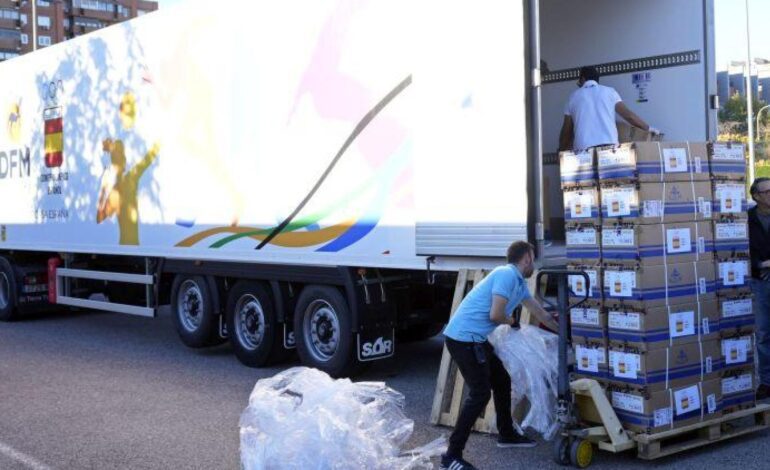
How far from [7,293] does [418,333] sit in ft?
24.6

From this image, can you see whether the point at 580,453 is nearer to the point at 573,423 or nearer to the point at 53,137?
the point at 573,423

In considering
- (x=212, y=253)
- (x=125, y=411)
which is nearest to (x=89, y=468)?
(x=125, y=411)

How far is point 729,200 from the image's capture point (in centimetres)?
651

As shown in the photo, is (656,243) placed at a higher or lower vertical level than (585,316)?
higher

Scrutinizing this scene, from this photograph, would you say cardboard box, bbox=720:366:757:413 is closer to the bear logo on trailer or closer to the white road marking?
the white road marking

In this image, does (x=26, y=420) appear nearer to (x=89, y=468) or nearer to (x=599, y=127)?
(x=89, y=468)

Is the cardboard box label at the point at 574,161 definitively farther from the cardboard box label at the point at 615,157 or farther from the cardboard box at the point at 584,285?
the cardboard box at the point at 584,285

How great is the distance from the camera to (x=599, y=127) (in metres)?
8.03

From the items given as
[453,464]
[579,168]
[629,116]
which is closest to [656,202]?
[579,168]

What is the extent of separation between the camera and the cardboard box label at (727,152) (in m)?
6.40

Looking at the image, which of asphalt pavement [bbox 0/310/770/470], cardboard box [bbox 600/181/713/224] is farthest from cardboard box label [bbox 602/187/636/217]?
asphalt pavement [bbox 0/310/770/470]

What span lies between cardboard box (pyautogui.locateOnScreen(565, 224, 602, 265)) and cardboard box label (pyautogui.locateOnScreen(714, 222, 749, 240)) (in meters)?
0.85

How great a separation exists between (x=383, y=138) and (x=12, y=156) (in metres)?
8.28

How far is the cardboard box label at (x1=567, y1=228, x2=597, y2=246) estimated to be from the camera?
20.6 ft
